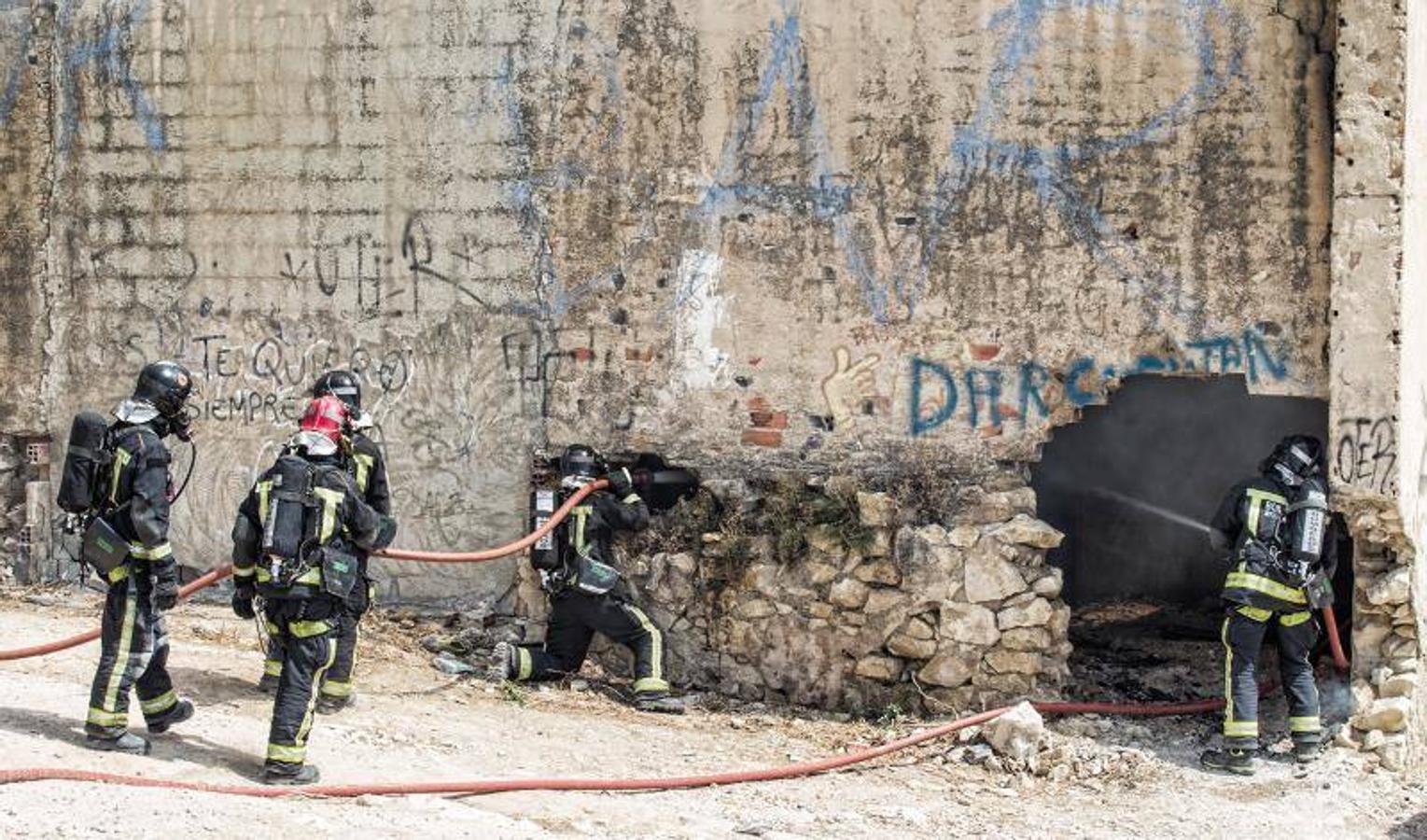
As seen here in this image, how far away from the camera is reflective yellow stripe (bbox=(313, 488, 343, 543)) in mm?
8391

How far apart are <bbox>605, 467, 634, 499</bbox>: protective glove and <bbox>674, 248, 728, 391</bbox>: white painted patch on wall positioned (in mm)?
688

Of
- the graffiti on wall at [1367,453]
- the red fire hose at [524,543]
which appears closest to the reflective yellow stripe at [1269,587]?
the graffiti on wall at [1367,453]

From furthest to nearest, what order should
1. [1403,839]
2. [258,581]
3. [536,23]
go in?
[536,23], [1403,839], [258,581]

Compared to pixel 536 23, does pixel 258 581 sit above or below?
below

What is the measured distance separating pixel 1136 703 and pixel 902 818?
2415 millimetres

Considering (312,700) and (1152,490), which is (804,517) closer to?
(312,700)

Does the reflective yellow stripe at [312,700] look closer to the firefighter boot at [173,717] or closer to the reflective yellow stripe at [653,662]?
the firefighter boot at [173,717]

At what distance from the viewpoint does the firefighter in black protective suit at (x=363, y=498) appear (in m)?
9.15

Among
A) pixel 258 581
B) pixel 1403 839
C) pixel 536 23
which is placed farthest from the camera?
pixel 536 23

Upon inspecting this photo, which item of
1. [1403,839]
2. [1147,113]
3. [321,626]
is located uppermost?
[1147,113]

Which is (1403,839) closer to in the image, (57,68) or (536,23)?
(536,23)

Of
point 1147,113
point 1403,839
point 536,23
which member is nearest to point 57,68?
point 536,23

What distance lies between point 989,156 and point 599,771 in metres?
4.18

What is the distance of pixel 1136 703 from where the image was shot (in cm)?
1071
